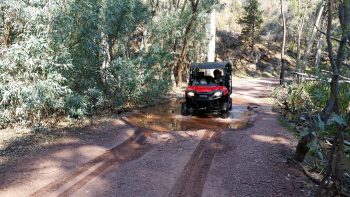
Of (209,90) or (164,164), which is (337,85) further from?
(209,90)

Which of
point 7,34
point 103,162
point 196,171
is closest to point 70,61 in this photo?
point 7,34

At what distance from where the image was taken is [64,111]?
39.3 ft

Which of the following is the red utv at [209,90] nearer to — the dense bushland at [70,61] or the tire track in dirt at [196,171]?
the dense bushland at [70,61]

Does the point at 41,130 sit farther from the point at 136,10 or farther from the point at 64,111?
the point at 136,10

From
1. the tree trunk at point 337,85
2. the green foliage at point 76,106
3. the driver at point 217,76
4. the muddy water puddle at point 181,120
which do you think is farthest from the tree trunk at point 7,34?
the tree trunk at point 337,85

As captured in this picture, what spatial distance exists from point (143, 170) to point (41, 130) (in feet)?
15.2

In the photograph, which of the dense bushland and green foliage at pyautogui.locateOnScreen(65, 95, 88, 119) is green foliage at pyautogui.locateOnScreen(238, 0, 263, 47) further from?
green foliage at pyautogui.locateOnScreen(65, 95, 88, 119)

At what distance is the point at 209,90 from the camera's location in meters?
13.6

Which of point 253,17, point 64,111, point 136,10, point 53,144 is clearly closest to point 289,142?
point 53,144

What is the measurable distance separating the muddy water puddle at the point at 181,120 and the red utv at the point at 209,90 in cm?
40

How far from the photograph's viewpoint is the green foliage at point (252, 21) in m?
43.9

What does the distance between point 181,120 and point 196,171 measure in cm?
594

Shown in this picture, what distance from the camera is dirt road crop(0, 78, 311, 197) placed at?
6582 mm

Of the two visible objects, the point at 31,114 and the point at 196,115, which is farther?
the point at 196,115
